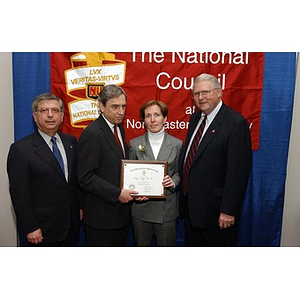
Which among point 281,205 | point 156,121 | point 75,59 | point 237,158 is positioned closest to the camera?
point 237,158

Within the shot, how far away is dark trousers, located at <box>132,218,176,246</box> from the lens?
2.45 m

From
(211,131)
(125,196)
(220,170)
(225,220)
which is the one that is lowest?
(225,220)

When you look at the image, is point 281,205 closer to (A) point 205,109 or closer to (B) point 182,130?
(B) point 182,130

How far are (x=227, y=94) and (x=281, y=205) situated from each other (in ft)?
3.92

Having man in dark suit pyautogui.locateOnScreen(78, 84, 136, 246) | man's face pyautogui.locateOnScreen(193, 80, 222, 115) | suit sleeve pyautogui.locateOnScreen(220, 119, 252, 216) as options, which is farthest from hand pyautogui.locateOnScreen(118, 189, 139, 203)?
man's face pyautogui.locateOnScreen(193, 80, 222, 115)

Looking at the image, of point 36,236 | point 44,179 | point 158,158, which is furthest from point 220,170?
point 36,236

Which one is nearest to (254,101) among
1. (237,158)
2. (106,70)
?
(237,158)

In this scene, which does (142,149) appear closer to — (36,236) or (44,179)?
(44,179)

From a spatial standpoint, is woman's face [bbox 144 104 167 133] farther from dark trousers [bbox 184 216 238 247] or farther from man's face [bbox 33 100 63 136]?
dark trousers [bbox 184 216 238 247]

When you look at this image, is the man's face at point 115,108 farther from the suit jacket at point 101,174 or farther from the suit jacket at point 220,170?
the suit jacket at point 220,170

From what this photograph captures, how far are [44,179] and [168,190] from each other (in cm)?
90

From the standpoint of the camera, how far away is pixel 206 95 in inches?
90.2

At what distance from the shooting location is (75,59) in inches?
113

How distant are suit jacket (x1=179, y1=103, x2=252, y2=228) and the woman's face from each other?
35 centimetres
